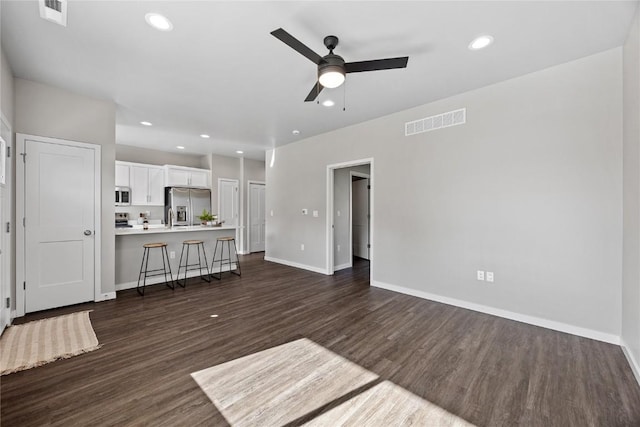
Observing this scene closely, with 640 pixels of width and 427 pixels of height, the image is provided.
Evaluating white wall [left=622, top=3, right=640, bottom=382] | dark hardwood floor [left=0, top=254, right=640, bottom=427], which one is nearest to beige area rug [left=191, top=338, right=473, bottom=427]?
dark hardwood floor [left=0, top=254, right=640, bottom=427]

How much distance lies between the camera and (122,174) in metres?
6.40

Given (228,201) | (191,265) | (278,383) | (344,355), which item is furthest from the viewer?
(228,201)

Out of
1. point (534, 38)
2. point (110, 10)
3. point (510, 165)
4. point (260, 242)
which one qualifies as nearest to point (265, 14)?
point (110, 10)

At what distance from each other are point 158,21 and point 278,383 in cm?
305

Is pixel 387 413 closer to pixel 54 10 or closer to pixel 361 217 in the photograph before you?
pixel 54 10

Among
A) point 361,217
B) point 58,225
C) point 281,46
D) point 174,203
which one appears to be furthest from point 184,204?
point 281,46

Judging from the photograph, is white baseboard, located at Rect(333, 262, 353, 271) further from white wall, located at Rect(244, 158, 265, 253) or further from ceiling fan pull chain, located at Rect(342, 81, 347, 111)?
white wall, located at Rect(244, 158, 265, 253)

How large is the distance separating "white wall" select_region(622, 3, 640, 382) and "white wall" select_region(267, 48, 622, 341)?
0.14 meters

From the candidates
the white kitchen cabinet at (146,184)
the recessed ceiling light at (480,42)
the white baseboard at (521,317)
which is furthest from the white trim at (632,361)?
the white kitchen cabinet at (146,184)

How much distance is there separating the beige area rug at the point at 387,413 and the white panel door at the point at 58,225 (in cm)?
375

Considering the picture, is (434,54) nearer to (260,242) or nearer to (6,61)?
(6,61)

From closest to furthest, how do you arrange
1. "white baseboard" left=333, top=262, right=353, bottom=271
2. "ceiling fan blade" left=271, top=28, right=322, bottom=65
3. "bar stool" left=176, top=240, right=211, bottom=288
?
"ceiling fan blade" left=271, top=28, right=322, bottom=65 < "bar stool" left=176, top=240, right=211, bottom=288 < "white baseboard" left=333, top=262, right=353, bottom=271

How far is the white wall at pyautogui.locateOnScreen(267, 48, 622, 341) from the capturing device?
2646 mm

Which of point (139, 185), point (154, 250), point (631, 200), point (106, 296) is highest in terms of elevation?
point (139, 185)
